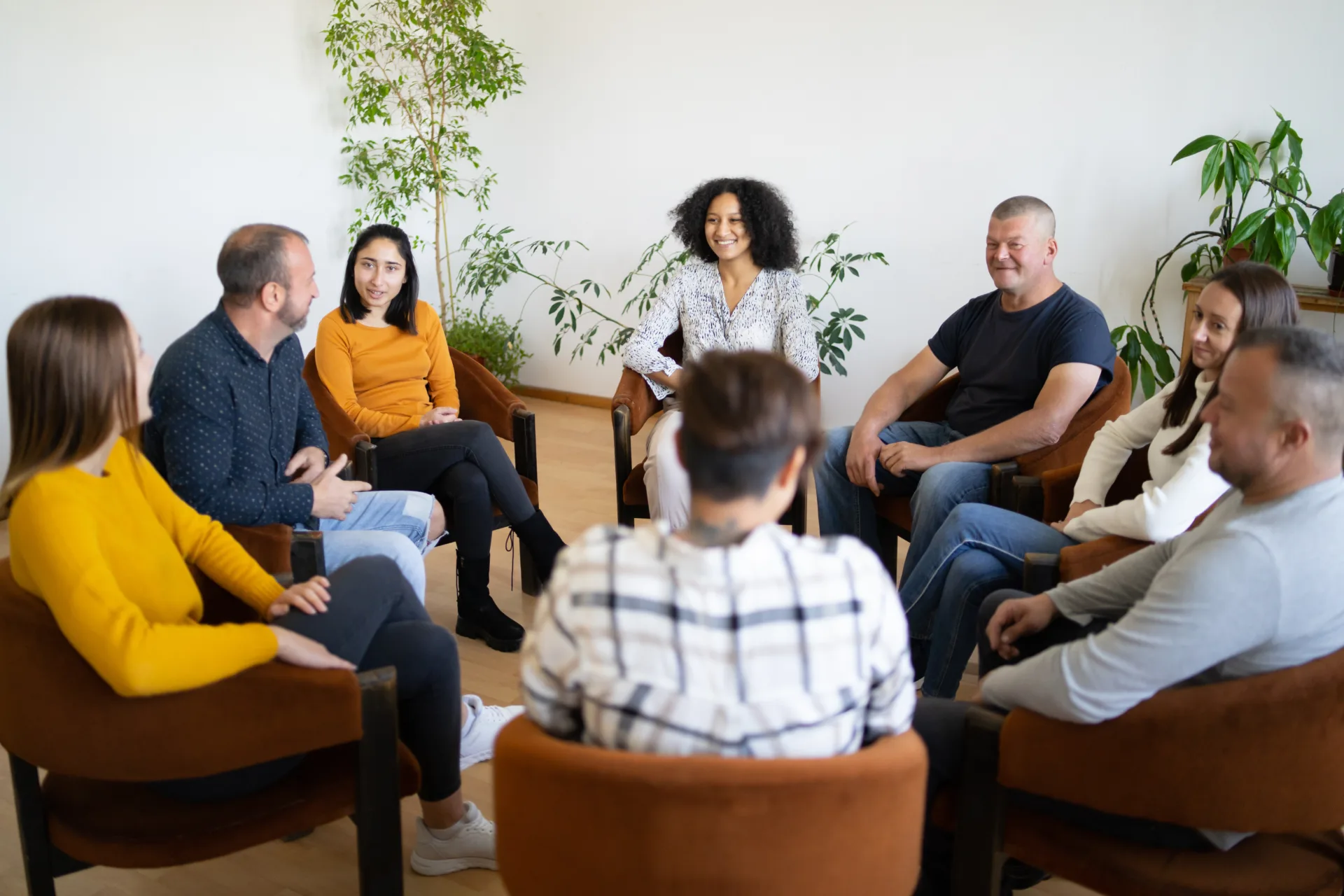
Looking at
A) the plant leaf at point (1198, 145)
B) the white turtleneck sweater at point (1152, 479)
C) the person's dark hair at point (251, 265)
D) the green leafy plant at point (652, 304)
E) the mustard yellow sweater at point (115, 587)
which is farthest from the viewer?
the green leafy plant at point (652, 304)

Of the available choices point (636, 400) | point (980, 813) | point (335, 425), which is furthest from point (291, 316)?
point (980, 813)

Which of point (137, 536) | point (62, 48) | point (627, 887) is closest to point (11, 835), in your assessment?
point (137, 536)

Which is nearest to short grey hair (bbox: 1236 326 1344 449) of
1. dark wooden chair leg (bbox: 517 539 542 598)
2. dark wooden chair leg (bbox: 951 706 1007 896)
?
dark wooden chair leg (bbox: 951 706 1007 896)

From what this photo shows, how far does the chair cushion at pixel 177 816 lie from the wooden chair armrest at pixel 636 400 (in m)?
1.84

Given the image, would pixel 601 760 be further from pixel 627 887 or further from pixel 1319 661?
pixel 1319 661

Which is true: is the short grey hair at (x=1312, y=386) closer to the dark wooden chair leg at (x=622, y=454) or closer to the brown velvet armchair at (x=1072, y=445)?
the brown velvet armchair at (x=1072, y=445)

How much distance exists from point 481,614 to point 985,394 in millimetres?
1586

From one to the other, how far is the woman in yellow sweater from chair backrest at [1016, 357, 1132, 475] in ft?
4.57

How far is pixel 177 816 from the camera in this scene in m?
1.62

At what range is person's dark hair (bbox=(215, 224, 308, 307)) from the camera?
7.72 ft

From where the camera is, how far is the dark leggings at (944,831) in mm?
1499

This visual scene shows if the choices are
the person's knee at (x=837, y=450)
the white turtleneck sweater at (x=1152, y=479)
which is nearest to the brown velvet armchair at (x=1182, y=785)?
the white turtleneck sweater at (x=1152, y=479)

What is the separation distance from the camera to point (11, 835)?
7.30 feet

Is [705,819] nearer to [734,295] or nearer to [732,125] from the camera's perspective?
[734,295]
